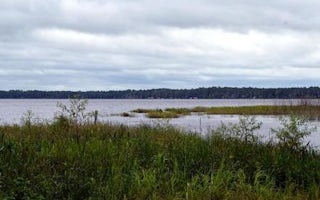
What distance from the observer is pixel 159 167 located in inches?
399

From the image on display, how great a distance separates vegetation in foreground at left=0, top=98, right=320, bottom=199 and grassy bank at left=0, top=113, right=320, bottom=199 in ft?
0.05

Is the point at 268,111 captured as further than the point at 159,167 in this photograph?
Yes

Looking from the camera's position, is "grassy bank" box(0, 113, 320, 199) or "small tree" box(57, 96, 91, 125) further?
"small tree" box(57, 96, 91, 125)

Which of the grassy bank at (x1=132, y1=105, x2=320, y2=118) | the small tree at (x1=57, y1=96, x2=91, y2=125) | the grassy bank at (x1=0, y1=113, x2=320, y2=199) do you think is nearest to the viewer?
the grassy bank at (x1=0, y1=113, x2=320, y2=199)

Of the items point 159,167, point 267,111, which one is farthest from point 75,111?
point 267,111

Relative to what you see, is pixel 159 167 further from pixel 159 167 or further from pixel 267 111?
pixel 267 111

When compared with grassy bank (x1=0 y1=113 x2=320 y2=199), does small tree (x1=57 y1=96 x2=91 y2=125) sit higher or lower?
higher

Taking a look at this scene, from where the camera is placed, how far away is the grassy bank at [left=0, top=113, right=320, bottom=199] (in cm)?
841

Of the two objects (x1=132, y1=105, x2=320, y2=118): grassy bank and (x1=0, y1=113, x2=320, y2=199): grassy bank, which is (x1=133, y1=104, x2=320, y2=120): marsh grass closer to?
(x1=132, y1=105, x2=320, y2=118): grassy bank

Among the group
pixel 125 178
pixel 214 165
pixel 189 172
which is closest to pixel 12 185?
pixel 125 178

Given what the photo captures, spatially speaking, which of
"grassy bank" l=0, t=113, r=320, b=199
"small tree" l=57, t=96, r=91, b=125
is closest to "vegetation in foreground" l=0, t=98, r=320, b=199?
"grassy bank" l=0, t=113, r=320, b=199

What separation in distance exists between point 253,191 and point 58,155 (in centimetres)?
395

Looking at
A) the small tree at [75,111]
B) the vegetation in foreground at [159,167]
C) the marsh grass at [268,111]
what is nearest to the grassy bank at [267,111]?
the marsh grass at [268,111]

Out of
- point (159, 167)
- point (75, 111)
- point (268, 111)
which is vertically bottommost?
point (268, 111)
